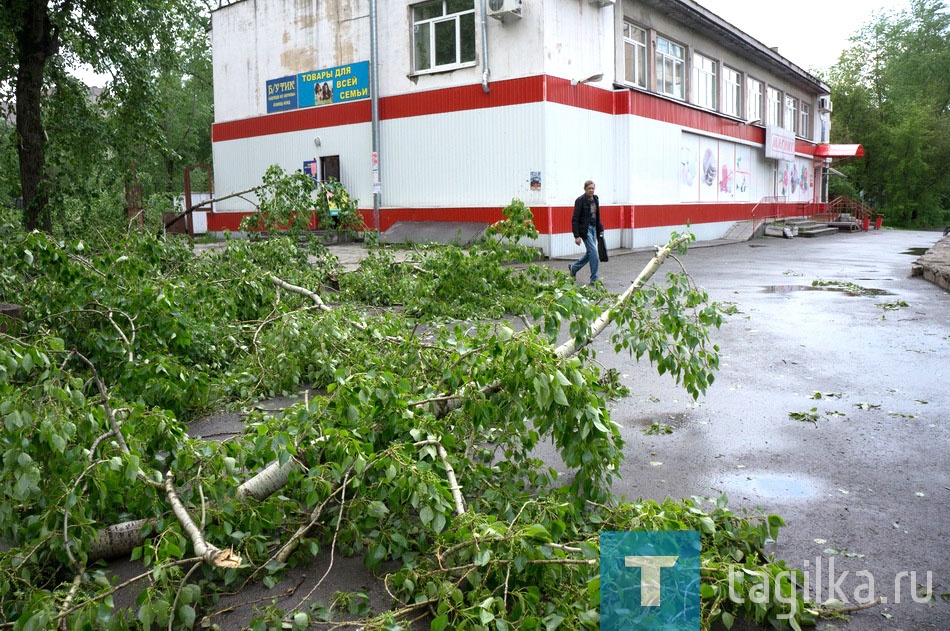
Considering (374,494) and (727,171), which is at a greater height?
(727,171)

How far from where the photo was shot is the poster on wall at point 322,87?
74.8ft

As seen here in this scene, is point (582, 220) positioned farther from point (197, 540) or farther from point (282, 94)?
point (282, 94)

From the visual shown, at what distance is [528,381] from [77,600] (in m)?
1.96

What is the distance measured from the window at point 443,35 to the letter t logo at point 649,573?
19151mm

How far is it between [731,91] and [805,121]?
44.3 feet

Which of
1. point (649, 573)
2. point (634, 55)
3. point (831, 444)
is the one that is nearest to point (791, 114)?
point (634, 55)

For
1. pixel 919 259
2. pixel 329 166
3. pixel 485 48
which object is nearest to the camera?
pixel 919 259

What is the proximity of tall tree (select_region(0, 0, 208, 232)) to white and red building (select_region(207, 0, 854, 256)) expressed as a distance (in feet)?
20.8

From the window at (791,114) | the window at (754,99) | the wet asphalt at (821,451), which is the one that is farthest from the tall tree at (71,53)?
the window at (791,114)

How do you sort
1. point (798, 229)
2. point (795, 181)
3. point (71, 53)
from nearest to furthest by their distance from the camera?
point (71, 53)
point (798, 229)
point (795, 181)

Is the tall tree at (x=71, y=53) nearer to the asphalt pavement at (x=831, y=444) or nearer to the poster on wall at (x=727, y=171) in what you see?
the asphalt pavement at (x=831, y=444)

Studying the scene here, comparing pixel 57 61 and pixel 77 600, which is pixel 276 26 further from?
pixel 77 600

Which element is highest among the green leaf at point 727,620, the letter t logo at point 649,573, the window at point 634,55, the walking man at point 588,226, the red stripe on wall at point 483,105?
the window at point 634,55

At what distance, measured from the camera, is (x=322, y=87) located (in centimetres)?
2362
